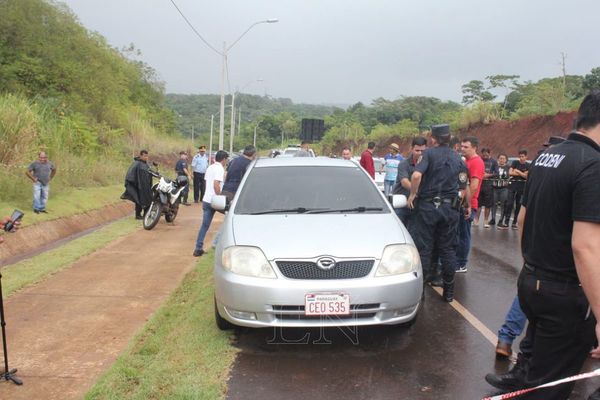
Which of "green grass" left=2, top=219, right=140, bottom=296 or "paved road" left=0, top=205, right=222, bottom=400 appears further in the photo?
"green grass" left=2, top=219, right=140, bottom=296

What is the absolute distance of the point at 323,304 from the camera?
14.2 feet

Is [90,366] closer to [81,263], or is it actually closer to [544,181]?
[544,181]

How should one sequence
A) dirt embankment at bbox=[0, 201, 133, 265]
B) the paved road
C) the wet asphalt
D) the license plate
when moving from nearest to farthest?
the wet asphalt, the paved road, the license plate, dirt embankment at bbox=[0, 201, 133, 265]

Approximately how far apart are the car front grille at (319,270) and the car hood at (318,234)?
0.20 feet

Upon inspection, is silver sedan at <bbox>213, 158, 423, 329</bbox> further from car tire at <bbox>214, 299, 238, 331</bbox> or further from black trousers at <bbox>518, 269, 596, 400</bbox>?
black trousers at <bbox>518, 269, 596, 400</bbox>

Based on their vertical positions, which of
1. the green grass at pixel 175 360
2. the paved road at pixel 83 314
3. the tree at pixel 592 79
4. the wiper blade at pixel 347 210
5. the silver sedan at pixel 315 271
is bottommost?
the paved road at pixel 83 314

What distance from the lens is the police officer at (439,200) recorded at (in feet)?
19.6

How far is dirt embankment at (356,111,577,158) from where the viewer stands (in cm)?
2656

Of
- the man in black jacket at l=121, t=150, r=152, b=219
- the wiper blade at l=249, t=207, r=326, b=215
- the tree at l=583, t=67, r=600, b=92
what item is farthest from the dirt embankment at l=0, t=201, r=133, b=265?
the tree at l=583, t=67, r=600, b=92

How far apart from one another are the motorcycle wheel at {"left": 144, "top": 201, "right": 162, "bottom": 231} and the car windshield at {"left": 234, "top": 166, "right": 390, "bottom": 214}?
607 cm

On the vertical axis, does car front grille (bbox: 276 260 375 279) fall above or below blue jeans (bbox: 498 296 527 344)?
above

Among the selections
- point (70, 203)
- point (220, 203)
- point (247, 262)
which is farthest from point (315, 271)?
point (70, 203)

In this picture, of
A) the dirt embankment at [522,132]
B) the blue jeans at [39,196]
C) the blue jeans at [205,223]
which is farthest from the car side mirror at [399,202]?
the dirt embankment at [522,132]

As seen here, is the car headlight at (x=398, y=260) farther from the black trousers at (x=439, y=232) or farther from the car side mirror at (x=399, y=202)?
the black trousers at (x=439, y=232)
